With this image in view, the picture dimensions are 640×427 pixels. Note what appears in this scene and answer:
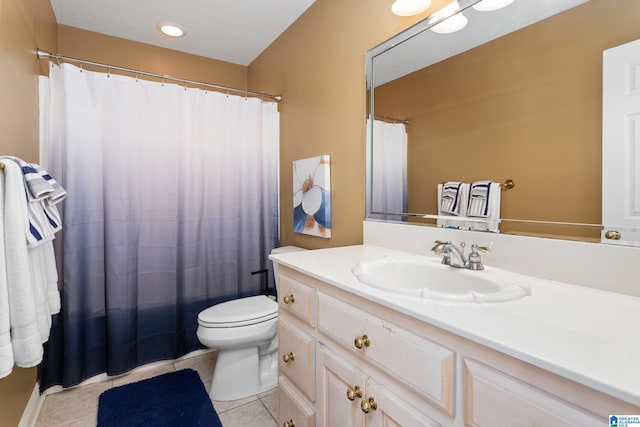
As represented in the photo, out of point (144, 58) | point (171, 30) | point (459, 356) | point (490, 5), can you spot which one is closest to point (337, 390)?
point (459, 356)

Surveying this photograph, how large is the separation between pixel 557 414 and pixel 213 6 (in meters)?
2.53

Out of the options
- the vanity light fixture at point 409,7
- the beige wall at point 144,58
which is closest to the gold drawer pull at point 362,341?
the vanity light fixture at point 409,7

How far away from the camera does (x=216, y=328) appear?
1.81 meters

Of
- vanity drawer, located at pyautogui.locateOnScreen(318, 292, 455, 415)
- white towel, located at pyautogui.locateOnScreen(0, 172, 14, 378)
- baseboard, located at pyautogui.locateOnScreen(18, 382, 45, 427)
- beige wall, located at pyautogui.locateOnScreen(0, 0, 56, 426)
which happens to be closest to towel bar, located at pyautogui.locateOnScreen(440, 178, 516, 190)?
vanity drawer, located at pyautogui.locateOnScreen(318, 292, 455, 415)

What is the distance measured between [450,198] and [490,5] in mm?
733

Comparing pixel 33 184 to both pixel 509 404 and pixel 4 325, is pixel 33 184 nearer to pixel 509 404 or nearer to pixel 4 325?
pixel 4 325

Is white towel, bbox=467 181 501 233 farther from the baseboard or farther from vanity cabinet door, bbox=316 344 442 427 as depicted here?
the baseboard

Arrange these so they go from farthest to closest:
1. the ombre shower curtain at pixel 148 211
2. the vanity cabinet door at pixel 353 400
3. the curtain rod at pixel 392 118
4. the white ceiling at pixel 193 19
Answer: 1. the white ceiling at pixel 193 19
2. the ombre shower curtain at pixel 148 211
3. the curtain rod at pixel 392 118
4. the vanity cabinet door at pixel 353 400

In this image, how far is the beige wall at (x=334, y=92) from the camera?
1.74m

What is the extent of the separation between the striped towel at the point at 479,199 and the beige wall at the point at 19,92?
1829 millimetres

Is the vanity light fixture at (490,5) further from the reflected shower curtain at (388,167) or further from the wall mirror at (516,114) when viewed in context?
the reflected shower curtain at (388,167)

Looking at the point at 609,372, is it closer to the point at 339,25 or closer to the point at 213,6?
the point at 339,25

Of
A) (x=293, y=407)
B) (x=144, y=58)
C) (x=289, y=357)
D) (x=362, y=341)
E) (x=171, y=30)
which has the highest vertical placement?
(x=171, y=30)

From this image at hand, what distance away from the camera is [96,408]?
178 cm
